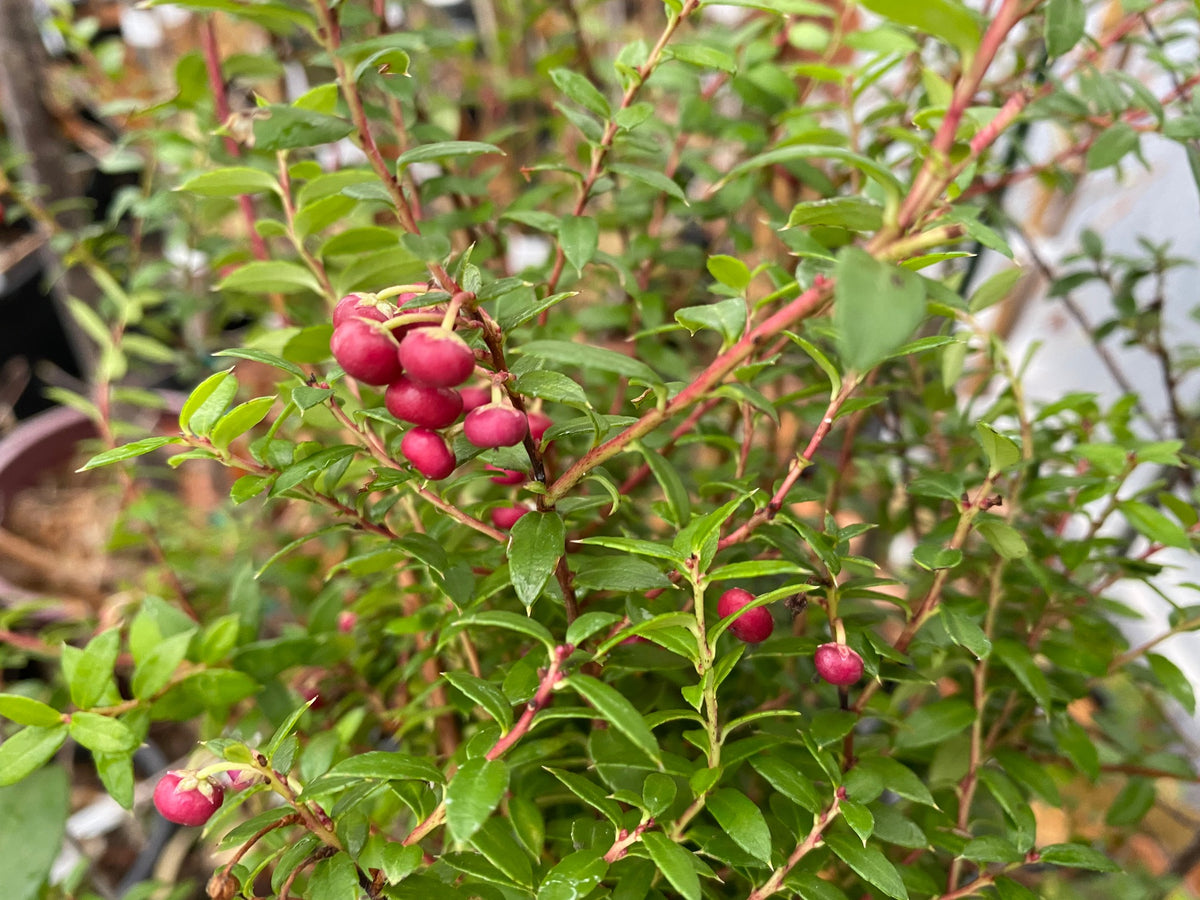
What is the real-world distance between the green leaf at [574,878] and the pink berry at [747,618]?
0.12 metres

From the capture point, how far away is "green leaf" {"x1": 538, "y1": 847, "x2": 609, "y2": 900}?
0.34 metres

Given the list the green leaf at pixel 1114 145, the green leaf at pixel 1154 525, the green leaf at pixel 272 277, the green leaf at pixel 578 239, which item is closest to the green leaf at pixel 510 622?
the green leaf at pixel 578 239

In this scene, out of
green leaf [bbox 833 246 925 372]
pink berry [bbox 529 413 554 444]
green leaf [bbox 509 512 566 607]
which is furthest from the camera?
pink berry [bbox 529 413 554 444]

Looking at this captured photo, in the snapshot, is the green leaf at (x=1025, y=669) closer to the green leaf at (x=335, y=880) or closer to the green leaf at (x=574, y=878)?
the green leaf at (x=574, y=878)

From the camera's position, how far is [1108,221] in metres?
1.53

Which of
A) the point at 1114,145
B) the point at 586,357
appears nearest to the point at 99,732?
the point at 586,357

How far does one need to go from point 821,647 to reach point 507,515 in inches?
7.6

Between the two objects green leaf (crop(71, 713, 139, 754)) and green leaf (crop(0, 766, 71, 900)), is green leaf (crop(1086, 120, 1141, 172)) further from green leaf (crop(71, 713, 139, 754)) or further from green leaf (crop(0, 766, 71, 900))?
green leaf (crop(0, 766, 71, 900))

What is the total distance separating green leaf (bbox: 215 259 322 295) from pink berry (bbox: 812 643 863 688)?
0.41m

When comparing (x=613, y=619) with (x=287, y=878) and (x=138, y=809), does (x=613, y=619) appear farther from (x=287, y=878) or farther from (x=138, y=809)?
(x=138, y=809)

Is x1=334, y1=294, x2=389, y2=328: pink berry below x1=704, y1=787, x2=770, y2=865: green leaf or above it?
above

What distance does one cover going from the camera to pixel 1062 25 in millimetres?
A: 358

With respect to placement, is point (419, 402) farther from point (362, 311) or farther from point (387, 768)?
point (387, 768)

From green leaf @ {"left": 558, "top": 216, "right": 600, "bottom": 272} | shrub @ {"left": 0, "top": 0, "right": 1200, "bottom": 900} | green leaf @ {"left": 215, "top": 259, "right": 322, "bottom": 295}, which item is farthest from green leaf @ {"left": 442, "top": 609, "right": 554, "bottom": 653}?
green leaf @ {"left": 215, "top": 259, "right": 322, "bottom": 295}
